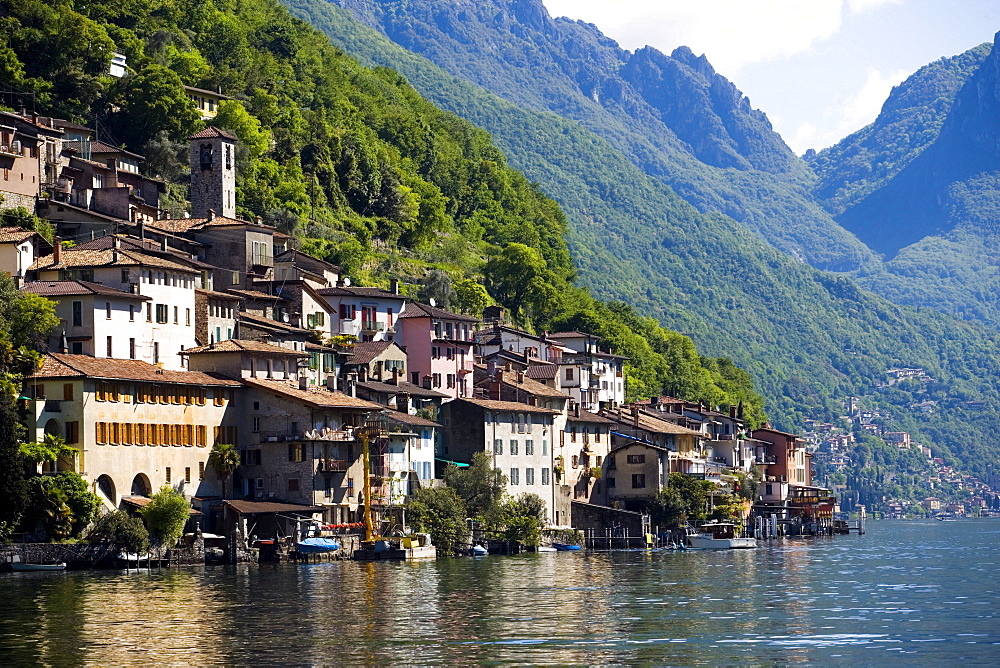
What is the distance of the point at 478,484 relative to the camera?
12244 cm

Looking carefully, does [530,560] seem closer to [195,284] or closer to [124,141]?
[195,284]

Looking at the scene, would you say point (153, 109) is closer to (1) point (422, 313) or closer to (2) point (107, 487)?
(1) point (422, 313)

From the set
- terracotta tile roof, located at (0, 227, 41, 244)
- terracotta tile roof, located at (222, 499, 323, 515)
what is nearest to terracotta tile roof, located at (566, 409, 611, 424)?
terracotta tile roof, located at (222, 499, 323, 515)

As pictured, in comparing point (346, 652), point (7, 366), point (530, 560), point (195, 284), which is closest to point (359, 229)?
point (195, 284)

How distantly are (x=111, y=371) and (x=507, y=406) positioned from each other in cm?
4008

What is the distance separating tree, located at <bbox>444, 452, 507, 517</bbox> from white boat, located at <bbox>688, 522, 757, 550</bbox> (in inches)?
951

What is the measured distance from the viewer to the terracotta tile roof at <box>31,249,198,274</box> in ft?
368

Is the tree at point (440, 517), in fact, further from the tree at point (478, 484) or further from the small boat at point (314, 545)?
the small boat at point (314, 545)

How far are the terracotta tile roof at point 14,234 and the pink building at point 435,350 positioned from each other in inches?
1322

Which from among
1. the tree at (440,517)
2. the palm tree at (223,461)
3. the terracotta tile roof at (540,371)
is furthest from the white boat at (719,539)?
the palm tree at (223,461)

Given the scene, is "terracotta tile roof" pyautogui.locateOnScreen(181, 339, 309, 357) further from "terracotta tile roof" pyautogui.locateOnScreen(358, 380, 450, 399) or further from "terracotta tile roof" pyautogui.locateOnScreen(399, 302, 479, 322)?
"terracotta tile roof" pyautogui.locateOnScreen(399, 302, 479, 322)

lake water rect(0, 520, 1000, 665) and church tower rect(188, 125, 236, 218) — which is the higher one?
church tower rect(188, 125, 236, 218)

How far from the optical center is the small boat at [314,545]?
104 metres

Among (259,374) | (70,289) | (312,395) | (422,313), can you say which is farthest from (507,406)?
(70,289)
